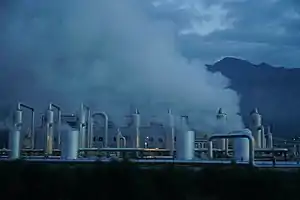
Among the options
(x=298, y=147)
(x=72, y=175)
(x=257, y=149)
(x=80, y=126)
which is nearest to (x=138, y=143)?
(x=80, y=126)

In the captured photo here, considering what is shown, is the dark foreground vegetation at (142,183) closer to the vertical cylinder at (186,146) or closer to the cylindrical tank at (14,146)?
the vertical cylinder at (186,146)

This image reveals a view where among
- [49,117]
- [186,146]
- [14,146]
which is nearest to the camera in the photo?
[186,146]

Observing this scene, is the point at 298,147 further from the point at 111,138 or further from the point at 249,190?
the point at 249,190

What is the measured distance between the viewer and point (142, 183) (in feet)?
44.3

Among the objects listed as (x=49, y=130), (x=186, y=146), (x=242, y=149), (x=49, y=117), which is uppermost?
(x=49, y=117)

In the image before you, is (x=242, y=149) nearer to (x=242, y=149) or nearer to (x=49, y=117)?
(x=242, y=149)

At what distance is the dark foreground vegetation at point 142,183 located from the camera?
13.5m

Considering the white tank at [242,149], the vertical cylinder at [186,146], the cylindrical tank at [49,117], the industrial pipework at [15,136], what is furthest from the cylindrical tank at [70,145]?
the white tank at [242,149]

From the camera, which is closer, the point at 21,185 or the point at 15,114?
the point at 21,185

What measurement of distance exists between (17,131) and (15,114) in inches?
119

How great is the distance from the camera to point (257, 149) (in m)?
38.3

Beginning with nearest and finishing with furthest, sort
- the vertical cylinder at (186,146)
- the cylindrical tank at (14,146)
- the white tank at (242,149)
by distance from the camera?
the white tank at (242,149)
the vertical cylinder at (186,146)
the cylindrical tank at (14,146)

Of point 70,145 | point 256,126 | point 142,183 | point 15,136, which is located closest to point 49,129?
point 15,136

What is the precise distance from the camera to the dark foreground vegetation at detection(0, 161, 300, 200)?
13.5 meters
